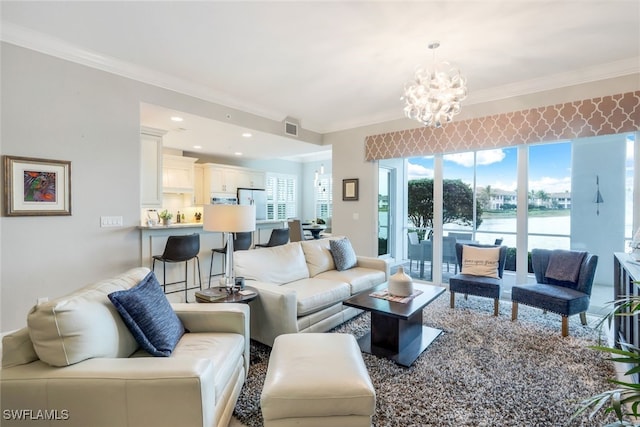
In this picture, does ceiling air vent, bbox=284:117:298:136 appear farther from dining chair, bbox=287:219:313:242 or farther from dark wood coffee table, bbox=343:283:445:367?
dark wood coffee table, bbox=343:283:445:367

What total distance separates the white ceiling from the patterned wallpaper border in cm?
32

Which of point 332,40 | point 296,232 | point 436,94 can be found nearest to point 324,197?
point 296,232

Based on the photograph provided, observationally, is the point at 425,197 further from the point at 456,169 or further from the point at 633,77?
the point at 633,77

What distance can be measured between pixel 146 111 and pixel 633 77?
18.8 ft

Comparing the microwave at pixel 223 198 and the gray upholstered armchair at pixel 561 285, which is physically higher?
the microwave at pixel 223 198

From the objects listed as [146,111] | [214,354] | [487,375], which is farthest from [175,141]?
[487,375]

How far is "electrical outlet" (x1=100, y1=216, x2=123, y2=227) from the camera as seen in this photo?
10.7 feet

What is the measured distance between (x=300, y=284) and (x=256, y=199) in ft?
17.6

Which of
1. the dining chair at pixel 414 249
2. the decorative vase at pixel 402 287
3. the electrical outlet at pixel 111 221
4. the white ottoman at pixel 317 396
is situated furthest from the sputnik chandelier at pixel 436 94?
the electrical outlet at pixel 111 221

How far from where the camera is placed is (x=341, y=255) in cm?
385

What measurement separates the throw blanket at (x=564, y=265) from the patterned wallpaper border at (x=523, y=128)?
4.55 feet

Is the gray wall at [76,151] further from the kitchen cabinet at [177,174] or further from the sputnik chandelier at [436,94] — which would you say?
the kitchen cabinet at [177,174]

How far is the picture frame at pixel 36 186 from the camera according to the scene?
271 cm

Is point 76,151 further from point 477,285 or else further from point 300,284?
point 477,285
